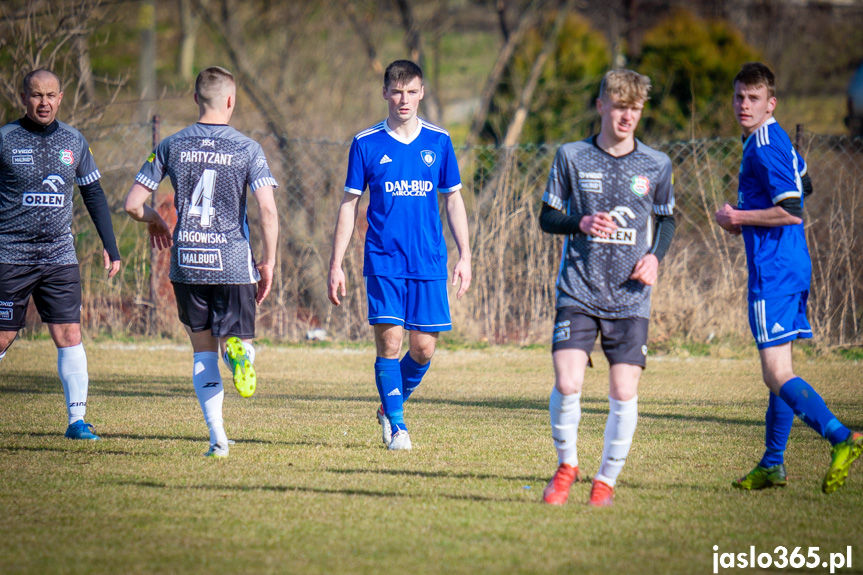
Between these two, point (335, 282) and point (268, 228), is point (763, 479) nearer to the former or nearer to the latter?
point (335, 282)

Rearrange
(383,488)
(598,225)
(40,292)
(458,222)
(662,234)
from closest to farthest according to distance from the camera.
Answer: (598,225), (662,234), (383,488), (458,222), (40,292)

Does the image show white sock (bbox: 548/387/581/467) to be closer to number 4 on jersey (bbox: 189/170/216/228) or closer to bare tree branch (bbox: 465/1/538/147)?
number 4 on jersey (bbox: 189/170/216/228)

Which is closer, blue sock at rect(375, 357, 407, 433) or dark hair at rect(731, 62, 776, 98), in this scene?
dark hair at rect(731, 62, 776, 98)

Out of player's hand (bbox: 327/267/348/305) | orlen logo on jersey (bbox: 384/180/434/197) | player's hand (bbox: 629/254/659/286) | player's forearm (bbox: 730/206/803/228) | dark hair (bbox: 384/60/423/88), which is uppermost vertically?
dark hair (bbox: 384/60/423/88)

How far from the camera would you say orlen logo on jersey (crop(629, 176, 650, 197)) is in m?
4.00

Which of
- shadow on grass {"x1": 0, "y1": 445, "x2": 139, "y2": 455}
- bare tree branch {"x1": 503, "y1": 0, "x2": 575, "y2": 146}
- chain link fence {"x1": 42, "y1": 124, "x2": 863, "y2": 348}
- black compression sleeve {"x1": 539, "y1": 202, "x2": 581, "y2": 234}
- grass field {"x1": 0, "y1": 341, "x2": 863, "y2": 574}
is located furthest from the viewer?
bare tree branch {"x1": 503, "y1": 0, "x2": 575, "y2": 146}

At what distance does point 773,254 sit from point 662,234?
659 mm

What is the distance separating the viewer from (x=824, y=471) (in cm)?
471

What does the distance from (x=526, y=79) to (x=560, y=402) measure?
13.9 m

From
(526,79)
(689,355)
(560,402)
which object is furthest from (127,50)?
(560,402)

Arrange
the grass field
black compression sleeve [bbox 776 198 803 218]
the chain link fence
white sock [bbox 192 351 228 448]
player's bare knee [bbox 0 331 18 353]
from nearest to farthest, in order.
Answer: the grass field
black compression sleeve [bbox 776 198 803 218]
white sock [bbox 192 351 228 448]
player's bare knee [bbox 0 331 18 353]
the chain link fence

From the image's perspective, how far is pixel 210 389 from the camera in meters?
4.86

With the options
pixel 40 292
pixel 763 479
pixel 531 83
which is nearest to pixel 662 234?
pixel 763 479

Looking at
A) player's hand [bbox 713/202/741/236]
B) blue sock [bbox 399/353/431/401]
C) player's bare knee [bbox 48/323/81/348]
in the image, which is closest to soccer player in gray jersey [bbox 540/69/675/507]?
player's hand [bbox 713/202/741/236]
